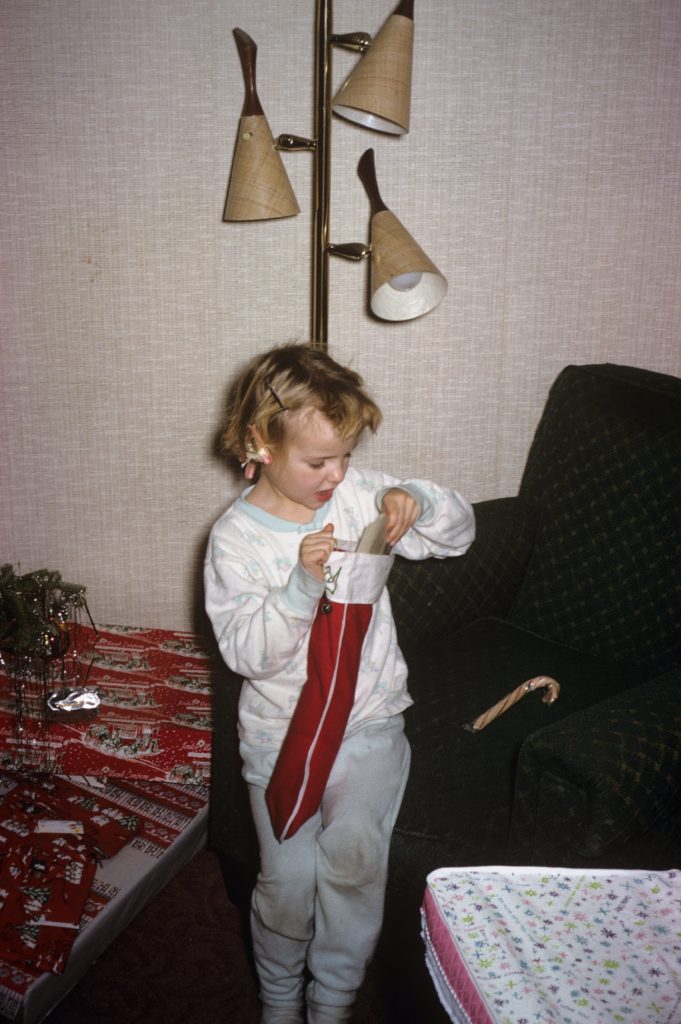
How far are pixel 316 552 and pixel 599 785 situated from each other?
0.49 m

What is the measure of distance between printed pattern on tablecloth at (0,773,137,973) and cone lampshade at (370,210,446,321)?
1.08 metres

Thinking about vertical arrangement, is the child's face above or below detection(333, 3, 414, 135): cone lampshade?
below

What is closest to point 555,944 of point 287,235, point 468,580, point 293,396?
point 293,396

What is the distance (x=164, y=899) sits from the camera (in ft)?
5.62

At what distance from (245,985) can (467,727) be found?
580mm

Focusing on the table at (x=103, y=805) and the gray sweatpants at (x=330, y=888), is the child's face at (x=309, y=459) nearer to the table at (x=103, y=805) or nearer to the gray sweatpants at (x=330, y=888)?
the gray sweatpants at (x=330, y=888)

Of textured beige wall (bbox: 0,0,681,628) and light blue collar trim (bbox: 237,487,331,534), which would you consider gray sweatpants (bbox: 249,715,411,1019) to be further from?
textured beige wall (bbox: 0,0,681,628)

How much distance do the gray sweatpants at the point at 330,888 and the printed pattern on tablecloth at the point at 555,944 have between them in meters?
0.30

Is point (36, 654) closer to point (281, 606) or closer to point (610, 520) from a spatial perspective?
point (281, 606)

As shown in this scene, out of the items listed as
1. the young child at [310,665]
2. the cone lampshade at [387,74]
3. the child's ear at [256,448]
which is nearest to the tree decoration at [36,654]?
the young child at [310,665]

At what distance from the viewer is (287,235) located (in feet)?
6.46

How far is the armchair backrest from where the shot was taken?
170cm

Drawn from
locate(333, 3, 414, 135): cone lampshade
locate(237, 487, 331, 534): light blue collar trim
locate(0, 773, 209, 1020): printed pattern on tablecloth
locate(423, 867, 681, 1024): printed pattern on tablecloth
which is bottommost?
locate(0, 773, 209, 1020): printed pattern on tablecloth

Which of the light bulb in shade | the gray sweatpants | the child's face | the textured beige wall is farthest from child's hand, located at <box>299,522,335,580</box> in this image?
the textured beige wall
